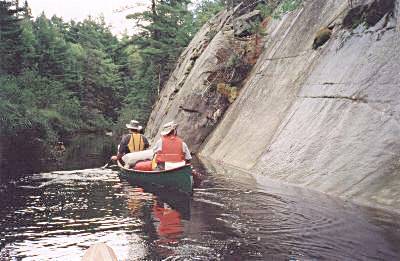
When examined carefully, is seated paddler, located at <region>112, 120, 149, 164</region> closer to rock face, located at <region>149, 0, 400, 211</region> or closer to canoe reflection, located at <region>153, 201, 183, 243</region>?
rock face, located at <region>149, 0, 400, 211</region>

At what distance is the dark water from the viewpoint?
629cm

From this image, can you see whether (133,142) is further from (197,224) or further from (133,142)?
(197,224)

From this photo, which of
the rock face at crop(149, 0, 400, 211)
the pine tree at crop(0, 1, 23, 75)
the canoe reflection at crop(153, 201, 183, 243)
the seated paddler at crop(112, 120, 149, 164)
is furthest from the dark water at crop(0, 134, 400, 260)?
the pine tree at crop(0, 1, 23, 75)

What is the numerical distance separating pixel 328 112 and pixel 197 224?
5490 millimetres

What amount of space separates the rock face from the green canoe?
2.66 meters

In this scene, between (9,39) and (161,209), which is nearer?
(161,209)

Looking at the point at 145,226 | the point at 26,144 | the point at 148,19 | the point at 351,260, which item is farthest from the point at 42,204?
the point at 148,19

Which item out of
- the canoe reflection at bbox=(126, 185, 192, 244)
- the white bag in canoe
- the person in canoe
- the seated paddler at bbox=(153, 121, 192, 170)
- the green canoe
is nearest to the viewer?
the canoe reflection at bbox=(126, 185, 192, 244)

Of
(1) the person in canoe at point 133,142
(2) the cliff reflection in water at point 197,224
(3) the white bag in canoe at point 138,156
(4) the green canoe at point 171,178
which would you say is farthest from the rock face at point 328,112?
(1) the person in canoe at point 133,142

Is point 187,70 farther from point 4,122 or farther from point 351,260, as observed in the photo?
point 351,260

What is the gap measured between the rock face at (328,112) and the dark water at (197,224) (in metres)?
0.74

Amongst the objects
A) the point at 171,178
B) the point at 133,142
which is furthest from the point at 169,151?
the point at 133,142

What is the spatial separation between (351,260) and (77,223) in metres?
4.57

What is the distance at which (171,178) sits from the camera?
1097cm
